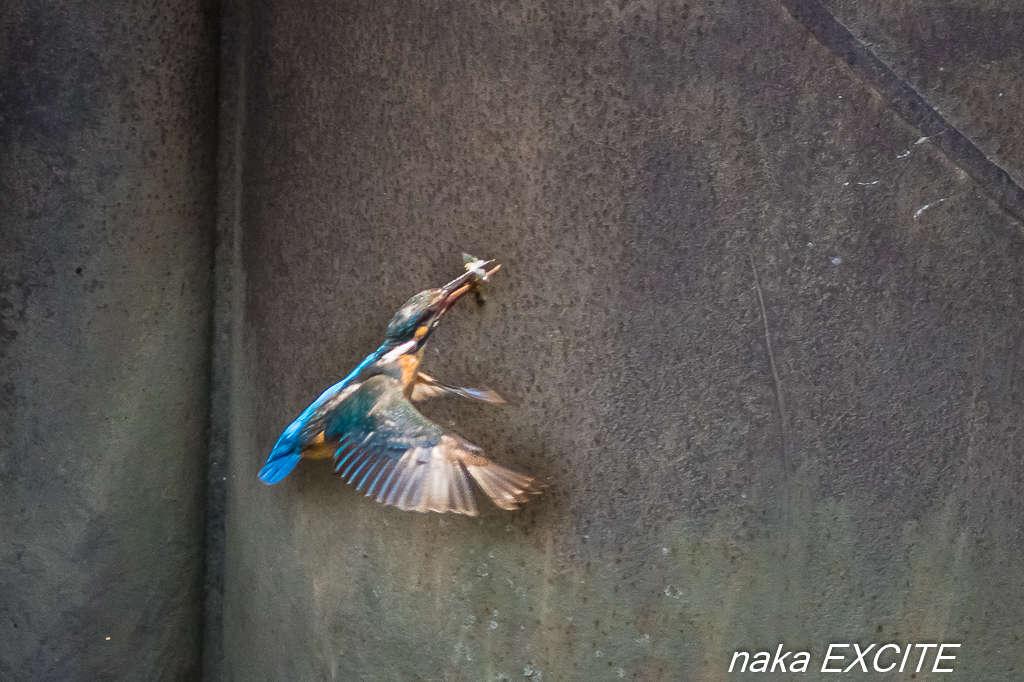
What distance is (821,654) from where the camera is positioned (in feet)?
5.47

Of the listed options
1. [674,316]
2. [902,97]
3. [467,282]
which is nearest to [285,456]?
[467,282]

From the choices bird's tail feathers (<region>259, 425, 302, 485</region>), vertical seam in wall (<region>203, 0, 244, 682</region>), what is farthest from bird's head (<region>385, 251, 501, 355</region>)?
vertical seam in wall (<region>203, 0, 244, 682</region>)

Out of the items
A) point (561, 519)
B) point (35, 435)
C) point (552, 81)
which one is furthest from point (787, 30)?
point (35, 435)

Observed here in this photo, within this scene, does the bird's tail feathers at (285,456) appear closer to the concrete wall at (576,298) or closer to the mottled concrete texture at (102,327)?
A: the concrete wall at (576,298)

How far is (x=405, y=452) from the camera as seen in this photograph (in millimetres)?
1485

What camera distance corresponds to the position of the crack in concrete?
5.03ft

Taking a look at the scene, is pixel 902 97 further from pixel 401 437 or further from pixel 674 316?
pixel 401 437

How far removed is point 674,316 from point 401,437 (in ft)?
1.60

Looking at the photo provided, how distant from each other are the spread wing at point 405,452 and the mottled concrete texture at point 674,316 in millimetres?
187

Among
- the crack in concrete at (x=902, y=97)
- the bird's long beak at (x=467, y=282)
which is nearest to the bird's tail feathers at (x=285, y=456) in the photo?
the bird's long beak at (x=467, y=282)

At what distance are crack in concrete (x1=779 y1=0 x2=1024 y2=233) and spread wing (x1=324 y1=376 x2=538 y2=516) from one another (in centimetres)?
83

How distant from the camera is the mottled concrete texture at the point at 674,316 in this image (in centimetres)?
156

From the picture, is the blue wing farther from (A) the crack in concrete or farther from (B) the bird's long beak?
(A) the crack in concrete

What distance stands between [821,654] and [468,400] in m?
0.73
